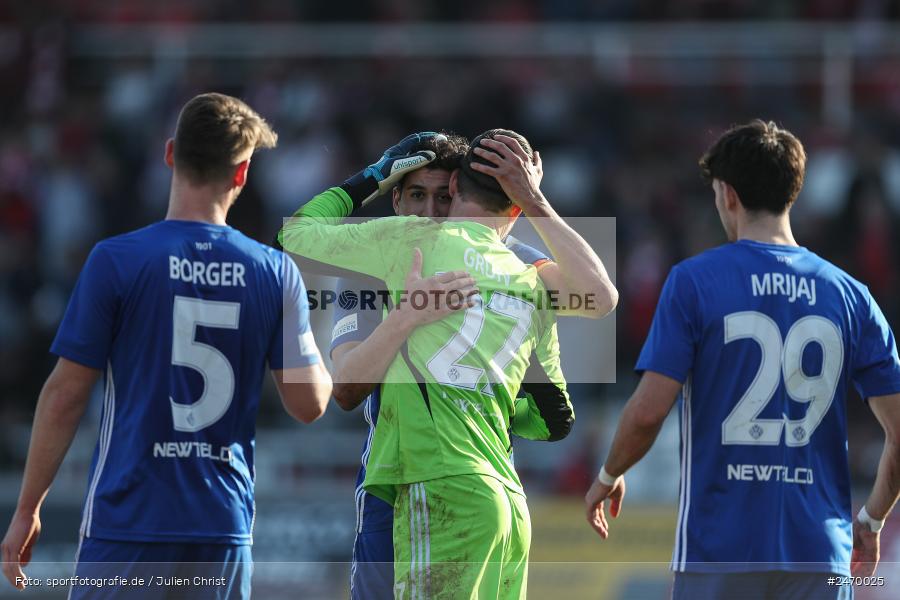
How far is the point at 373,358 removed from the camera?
14.8 feet

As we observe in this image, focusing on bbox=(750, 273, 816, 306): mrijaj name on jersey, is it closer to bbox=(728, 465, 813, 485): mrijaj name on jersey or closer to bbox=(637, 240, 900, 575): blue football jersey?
bbox=(637, 240, 900, 575): blue football jersey

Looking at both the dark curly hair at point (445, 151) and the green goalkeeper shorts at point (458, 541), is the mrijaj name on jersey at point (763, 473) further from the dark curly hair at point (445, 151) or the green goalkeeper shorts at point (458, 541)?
the dark curly hair at point (445, 151)

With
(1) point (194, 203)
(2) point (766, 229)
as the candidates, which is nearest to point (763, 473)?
(2) point (766, 229)

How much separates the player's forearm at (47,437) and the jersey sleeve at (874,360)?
2.92 m

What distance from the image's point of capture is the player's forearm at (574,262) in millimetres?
4598

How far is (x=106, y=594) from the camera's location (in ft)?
13.5

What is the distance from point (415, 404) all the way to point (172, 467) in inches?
35.5

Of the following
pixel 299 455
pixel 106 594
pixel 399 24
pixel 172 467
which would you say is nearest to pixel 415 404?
pixel 172 467

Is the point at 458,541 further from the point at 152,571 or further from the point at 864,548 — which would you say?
the point at 864,548

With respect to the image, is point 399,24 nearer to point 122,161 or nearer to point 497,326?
point 122,161

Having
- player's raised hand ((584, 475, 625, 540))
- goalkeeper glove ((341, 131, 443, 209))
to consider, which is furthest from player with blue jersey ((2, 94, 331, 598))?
player's raised hand ((584, 475, 625, 540))

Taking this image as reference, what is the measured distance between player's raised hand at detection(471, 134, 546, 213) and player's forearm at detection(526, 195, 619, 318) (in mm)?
39

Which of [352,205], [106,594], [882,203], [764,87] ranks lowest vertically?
[106,594]

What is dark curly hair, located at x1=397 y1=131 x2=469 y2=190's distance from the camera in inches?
203
